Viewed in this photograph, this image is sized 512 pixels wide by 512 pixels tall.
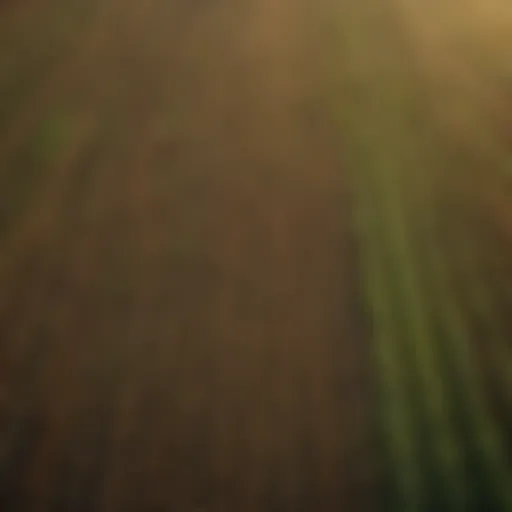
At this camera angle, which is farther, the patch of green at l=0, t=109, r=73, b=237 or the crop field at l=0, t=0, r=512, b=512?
the patch of green at l=0, t=109, r=73, b=237

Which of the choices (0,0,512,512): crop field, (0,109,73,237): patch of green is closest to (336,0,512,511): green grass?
(0,0,512,512): crop field

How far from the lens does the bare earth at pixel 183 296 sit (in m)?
0.39

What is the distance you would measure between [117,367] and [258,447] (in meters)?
0.12

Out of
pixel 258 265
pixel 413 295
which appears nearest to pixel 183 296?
pixel 258 265

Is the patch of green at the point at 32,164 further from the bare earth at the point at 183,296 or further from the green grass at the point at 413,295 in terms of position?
the green grass at the point at 413,295

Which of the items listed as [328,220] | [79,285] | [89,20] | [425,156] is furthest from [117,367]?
[89,20]

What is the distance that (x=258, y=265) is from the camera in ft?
1.65

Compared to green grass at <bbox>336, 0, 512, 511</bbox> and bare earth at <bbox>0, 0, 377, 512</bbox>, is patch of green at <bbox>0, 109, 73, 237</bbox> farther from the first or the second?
green grass at <bbox>336, 0, 512, 511</bbox>

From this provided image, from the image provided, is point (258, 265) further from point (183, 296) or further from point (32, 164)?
point (32, 164)

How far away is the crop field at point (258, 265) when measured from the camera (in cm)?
39

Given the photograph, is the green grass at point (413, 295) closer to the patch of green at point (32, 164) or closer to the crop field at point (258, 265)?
the crop field at point (258, 265)

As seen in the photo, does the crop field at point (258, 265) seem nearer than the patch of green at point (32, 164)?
Yes

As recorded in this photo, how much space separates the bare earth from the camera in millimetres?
389

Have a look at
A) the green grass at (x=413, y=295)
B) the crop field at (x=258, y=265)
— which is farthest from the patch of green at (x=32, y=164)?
the green grass at (x=413, y=295)
